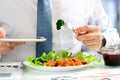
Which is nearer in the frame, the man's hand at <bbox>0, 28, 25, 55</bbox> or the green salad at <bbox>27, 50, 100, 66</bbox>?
the green salad at <bbox>27, 50, 100, 66</bbox>

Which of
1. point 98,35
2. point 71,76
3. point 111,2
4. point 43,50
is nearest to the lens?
point 71,76

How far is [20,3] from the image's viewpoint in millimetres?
1479

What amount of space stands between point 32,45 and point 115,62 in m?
0.50

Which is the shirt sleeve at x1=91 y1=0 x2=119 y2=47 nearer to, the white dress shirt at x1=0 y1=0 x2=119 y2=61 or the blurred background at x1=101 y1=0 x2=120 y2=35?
the white dress shirt at x1=0 y1=0 x2=119 y2=61

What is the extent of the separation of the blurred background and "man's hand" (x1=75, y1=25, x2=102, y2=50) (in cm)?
154

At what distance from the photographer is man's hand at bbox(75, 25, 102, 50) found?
122cm

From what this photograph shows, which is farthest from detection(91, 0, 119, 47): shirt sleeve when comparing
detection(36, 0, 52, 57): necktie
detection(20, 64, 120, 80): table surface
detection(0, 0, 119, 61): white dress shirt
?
detection(20, 64, 120, 80): table surface

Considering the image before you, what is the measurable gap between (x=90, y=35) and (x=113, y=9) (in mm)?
1650

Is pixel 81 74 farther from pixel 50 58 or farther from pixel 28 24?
pixel 28 24

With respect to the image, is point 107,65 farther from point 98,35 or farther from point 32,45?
point 32,45

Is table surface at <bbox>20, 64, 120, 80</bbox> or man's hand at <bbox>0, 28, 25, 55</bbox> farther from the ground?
man's hand at <bbox>0, 28, 25, 55</bbox>

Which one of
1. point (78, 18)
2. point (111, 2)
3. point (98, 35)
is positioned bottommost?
point (98, 35)

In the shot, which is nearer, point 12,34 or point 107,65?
point 107,65

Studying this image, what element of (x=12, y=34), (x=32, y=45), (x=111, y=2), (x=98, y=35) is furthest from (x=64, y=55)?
(x=111, y=2)
